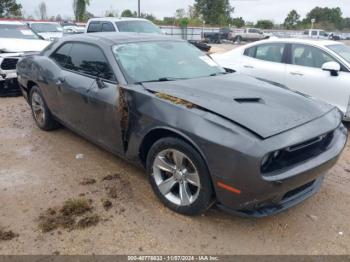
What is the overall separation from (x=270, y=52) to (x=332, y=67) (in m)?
1.42

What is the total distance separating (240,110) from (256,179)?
0.65m

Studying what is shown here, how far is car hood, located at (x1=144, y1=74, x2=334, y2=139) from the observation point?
283 centimetres

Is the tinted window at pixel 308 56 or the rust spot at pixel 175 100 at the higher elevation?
the tinted window at pixel 308 56

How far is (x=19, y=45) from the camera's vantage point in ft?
28.5

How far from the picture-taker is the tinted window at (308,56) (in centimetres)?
605

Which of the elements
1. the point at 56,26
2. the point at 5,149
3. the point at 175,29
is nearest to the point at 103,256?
the point at 5,149

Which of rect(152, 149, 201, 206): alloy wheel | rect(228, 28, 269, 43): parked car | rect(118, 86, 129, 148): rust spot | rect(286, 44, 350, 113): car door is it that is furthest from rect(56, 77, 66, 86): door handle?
rect(228, 28, 269, 43): parked car

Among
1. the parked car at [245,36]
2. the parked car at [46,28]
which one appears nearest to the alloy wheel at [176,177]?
the parked car at [46,28]

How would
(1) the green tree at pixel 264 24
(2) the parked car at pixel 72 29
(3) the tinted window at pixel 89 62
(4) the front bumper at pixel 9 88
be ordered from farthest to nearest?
(1) the green tree at pixel 264 24, (2) the parked car at pixel 72 29, (4) the front bumper at pixel 9 88, (3) the tinted window at pixel 89 62

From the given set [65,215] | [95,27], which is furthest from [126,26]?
[65,215]

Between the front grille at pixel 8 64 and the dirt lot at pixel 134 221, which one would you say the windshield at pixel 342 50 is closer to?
the dirt lot at pixel 134 221

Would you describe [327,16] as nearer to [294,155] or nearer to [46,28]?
[46,28]

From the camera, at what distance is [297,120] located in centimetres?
298

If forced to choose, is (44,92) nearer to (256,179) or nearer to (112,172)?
(112,172)
